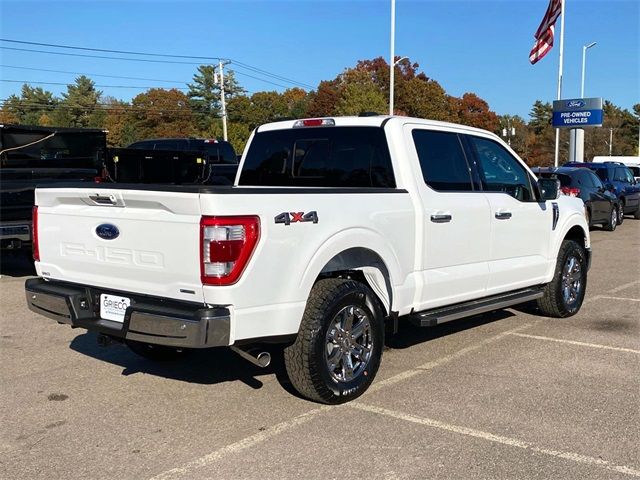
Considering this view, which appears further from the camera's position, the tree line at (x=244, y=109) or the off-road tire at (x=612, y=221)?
the tree line at (x=244, y=109)

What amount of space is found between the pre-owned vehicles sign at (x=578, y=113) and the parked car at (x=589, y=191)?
17.2 m

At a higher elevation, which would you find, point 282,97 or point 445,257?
point 282,97

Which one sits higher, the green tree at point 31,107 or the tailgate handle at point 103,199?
the green tree at point 31,107

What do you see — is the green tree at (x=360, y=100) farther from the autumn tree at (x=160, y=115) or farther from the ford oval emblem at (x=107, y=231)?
the ford oval emblem at (x=107, y=231)

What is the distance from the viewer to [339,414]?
431 centimetres

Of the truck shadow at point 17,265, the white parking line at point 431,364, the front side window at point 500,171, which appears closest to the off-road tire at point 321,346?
the white parking line at point 431,364

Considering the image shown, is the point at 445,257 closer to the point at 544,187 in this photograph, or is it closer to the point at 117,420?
the point at 544,187

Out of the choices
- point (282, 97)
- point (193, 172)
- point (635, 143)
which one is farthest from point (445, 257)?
point (635, 143)

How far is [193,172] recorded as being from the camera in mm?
10641

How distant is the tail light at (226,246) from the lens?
3666 mm

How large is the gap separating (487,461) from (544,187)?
3741 mm

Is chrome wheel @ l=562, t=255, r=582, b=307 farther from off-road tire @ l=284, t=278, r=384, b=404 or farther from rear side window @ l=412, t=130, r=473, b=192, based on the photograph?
off-road tire @ l=284, t=278, r=384, b=404

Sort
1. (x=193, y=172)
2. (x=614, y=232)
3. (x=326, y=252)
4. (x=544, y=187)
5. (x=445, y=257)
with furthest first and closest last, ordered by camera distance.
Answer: (x=614, y=232), (x=193, y=172), (x=544, y=187), (x=445, y=257), (x=326, y=252)

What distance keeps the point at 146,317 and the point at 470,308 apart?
2848 mm
